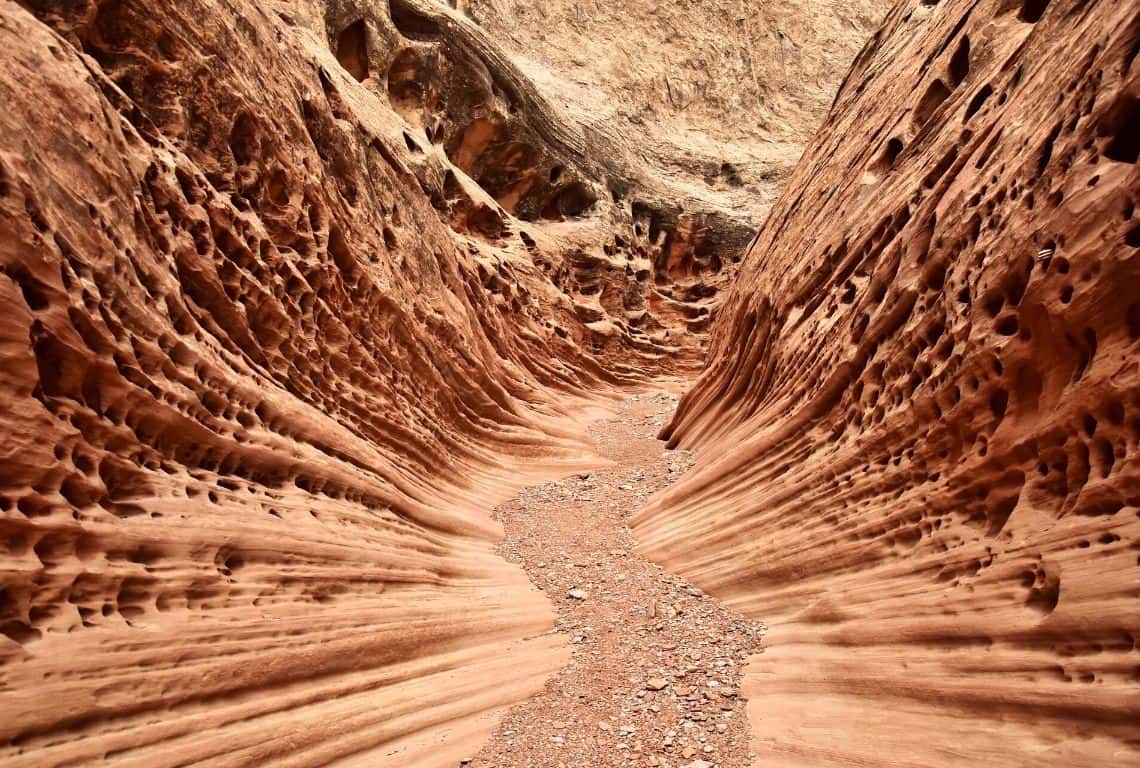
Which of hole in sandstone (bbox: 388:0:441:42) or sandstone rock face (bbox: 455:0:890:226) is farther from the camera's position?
sandstone rock face (bbox: 455:0:890:226)

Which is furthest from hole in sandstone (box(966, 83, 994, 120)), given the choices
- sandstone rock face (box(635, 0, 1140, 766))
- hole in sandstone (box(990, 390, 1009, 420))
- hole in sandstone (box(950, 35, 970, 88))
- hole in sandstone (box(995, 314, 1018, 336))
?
hole in sandstone (box(990, 390, 1009, 420))

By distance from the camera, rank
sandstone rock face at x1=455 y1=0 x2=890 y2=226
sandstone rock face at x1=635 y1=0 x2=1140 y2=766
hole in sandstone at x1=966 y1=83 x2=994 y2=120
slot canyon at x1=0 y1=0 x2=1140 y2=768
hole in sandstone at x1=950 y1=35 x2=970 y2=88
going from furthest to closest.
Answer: sandstone rock face at x1=455 y1=0 x2=890 y2=226 < hole in sandstone at x1=950 y1=35 x2=970 y2=88 < hole in sandstone at x1=966 y1=83 x2=994 y2=120 < slot canyon at x1=0 y1=0 x2=1140 y2=768 < sandstone rock face at x1=635 y1=0 x2=1140 y2=766

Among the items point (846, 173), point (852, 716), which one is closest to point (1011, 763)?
point (852, 716)

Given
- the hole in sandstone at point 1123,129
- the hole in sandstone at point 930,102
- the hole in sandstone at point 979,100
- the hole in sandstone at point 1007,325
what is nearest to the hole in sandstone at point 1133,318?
the hole in sandstone at point 1007,325

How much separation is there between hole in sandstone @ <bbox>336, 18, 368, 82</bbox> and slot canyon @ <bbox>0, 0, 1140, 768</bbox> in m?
4.03

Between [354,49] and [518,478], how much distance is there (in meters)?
8.97

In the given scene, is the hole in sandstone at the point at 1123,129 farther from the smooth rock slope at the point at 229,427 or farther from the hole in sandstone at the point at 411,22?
the hole in sandstone at the point at 411,22

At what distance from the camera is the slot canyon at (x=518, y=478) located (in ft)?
8.44

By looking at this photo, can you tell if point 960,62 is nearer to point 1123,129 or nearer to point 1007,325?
point 1123,129

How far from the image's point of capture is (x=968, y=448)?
3.34m

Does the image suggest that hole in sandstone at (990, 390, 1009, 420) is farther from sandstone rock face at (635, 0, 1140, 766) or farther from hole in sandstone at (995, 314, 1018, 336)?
hole in sandstone at (995, 314, 1018, 336)

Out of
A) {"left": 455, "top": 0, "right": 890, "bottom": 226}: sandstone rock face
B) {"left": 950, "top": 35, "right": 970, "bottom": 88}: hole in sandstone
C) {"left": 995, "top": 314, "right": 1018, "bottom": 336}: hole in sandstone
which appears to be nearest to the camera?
{"left": 995, "top": 314, "right": 1018, "bottom": 336}: hole in sandstone

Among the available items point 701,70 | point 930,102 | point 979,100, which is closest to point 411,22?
point 930,102

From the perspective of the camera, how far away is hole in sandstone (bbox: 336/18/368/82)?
1127 cm
